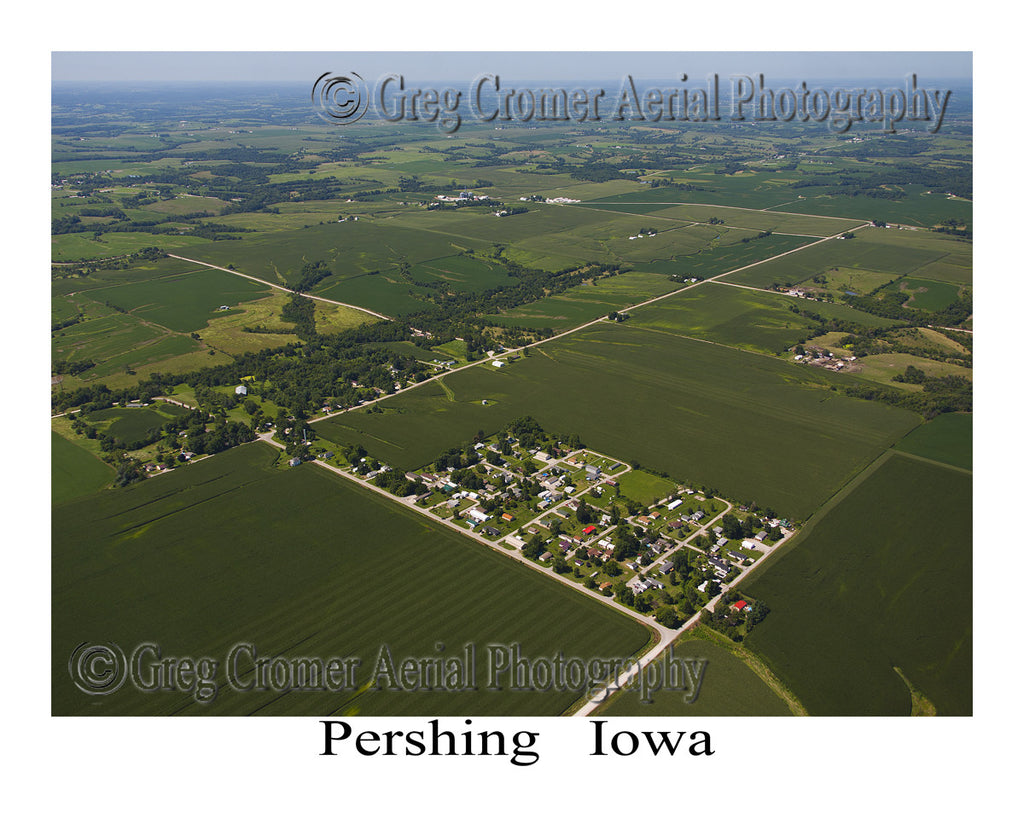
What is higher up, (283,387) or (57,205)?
(57,205)

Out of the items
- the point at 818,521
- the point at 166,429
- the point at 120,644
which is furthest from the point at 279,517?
the point at 818,521

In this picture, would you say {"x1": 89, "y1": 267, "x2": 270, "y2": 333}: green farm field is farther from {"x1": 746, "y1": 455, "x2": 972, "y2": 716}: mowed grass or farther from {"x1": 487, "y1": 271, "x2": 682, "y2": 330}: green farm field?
{"x1": 746, "y1": 455, "x2": 972, "y2": 716}: mowed grass

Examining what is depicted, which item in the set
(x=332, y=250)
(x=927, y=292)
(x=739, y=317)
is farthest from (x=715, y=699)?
(x=332, y=250)

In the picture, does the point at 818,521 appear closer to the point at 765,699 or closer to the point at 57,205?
the point at 765,699

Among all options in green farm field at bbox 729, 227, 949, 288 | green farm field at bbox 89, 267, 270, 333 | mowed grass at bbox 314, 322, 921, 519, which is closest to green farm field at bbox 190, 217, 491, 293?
green farm field at bbox 89, 267, 270, 333

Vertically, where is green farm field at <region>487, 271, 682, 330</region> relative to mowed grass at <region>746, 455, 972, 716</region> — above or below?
above

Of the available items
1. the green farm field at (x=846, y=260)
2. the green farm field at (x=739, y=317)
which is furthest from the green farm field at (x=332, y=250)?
the green farm field at (x=846, y=260)

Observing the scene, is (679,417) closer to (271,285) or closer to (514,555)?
(514,555)
